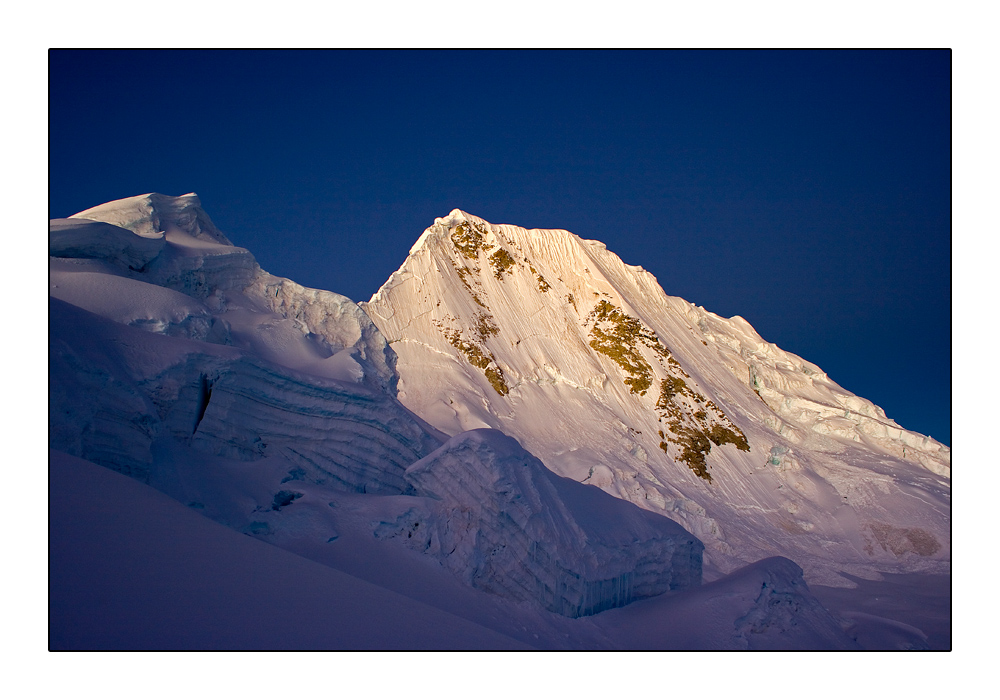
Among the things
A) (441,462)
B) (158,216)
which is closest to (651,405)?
(441,462)

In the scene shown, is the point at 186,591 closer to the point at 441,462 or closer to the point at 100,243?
the point at 441,462

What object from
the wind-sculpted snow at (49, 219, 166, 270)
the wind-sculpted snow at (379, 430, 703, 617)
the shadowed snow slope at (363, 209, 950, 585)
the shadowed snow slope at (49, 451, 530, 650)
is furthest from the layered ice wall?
the shadowed snow slope at (363, 209, 950, 585)

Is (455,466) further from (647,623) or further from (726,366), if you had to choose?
(726,366)

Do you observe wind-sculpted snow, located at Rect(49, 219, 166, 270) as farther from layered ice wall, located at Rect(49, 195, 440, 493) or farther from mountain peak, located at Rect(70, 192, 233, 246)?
mountain peak, located at Rect(70, 192, 233, 246)

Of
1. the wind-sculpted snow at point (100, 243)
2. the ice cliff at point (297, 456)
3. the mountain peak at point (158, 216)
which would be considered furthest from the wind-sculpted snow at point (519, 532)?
the mountain peak at point (158, 216)

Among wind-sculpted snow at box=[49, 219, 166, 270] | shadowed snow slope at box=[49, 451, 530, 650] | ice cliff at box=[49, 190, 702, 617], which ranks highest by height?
wind-sculpted snow at box=[49, 219, 166, 270]
